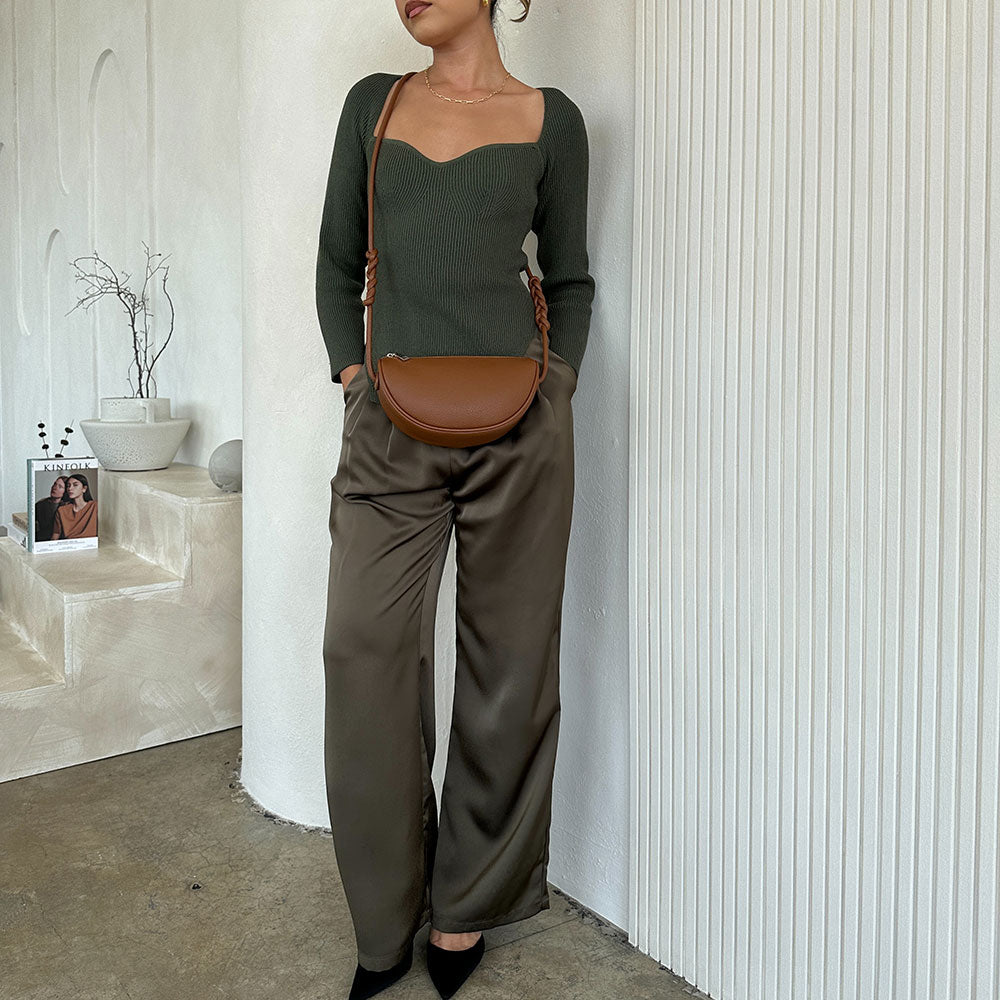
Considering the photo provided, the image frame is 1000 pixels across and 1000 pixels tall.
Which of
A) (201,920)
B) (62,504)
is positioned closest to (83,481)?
(62,504)

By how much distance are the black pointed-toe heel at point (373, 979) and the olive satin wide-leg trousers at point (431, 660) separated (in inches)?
0.6

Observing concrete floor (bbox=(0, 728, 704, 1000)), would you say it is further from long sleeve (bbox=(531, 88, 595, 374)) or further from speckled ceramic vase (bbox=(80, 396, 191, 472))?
speckled ceramic vase (bbox=(80, 396, 191, 472))

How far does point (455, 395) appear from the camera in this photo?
153cm

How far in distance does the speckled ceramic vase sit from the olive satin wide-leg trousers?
2.00 m

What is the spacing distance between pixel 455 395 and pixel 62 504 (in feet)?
6.88

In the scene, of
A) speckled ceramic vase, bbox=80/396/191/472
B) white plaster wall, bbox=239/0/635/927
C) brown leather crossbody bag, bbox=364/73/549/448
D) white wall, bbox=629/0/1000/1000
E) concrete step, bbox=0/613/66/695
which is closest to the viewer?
white wall, bbox=629/0/1000/1000

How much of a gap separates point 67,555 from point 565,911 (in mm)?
1946

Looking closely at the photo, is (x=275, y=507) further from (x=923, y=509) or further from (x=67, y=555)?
(x=923, y=509)

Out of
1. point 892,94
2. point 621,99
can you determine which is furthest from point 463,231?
point 892,94

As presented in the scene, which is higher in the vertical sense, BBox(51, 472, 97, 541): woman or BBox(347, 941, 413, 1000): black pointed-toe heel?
BBox(51, 472, 97, 541): woman

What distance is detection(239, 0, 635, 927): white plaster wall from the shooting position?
1.86m

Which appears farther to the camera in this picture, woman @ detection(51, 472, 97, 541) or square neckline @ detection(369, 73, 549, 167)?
woman @ detection(51, 472, 97, 541)

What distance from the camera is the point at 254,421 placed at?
93.9 inches

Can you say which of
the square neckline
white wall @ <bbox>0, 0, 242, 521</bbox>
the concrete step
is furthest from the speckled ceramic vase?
the square neckline
